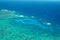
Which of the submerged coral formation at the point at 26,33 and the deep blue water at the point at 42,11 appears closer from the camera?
the submerged coral formation at the point at 26,33

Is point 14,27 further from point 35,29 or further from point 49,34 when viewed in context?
point 49,34

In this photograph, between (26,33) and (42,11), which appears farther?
(42,11)

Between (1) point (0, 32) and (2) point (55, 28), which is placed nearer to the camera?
(1) point (0, 32)

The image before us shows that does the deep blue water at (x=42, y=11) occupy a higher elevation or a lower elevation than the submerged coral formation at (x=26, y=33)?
higher

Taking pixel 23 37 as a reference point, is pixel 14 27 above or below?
above

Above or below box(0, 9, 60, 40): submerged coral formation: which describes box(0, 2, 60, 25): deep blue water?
above

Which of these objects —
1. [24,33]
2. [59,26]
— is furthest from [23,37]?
[59,26]

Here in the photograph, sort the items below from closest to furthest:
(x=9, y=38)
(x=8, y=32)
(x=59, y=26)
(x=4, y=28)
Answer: (x=9, y=38)
(x=8, y=32)
(x=4, y=28)
(x=59, y=26)

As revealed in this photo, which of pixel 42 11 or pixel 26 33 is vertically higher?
pixel 42 11

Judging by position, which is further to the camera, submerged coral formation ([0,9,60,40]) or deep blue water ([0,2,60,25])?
deep blue water ([0,2,60,25])

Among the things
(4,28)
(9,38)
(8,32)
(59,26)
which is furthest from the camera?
(59,26)
